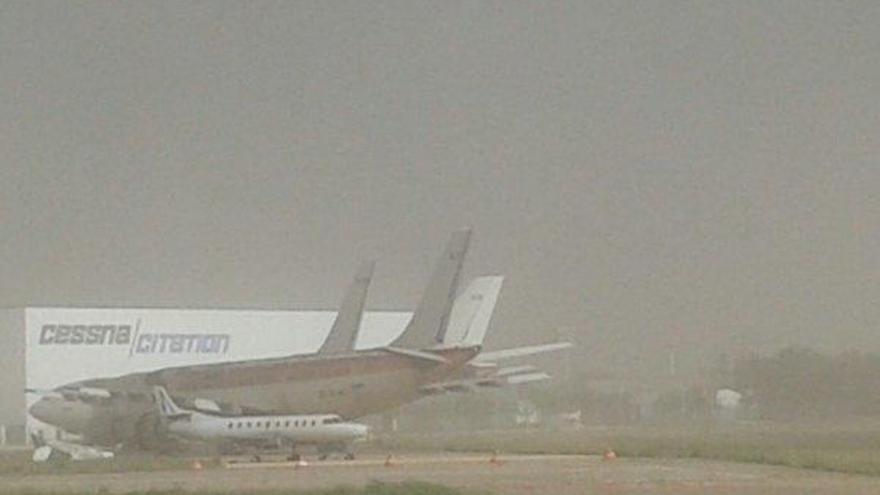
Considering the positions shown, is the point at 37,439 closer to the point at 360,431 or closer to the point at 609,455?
the point at 360,431

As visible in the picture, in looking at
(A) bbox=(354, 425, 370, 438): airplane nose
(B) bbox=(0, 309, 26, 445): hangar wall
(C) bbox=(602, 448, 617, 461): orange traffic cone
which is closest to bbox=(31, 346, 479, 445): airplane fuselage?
(A) bbox=(354, 425, 370, 438): airplane nose

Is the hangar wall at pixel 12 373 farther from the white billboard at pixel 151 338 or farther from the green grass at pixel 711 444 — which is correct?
the green grass at pixel 711 444

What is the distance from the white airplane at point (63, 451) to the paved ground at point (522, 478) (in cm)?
1436

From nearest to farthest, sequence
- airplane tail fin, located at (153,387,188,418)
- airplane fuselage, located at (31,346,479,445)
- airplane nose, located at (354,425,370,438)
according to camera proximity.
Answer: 1. airplane nose, located at (354,425,370,438)
2. airplane tail fin, located at (153,387,188,418)
3. airplane fuselage, located at (31,346,479,445)

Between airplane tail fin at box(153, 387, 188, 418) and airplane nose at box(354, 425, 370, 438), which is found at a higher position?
airplane tail fin at box(153, 387, 188, 418)

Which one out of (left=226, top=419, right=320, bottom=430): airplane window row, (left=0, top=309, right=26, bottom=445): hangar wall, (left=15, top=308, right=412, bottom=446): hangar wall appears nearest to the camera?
(left=226, top=419, right=320, bottom=430): airplane window row

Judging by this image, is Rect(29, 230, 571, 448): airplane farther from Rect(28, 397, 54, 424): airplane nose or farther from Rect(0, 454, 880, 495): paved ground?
Rect(0, 454, 880, 495): paved ground

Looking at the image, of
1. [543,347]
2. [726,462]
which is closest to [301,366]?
[543,347]

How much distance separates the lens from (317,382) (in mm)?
77938

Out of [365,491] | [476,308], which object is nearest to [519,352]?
[476,308]

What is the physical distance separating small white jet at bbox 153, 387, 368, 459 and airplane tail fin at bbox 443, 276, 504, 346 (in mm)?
15276

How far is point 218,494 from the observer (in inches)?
1578

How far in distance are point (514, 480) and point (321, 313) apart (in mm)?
58206

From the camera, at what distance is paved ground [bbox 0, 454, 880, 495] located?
39.9 m
